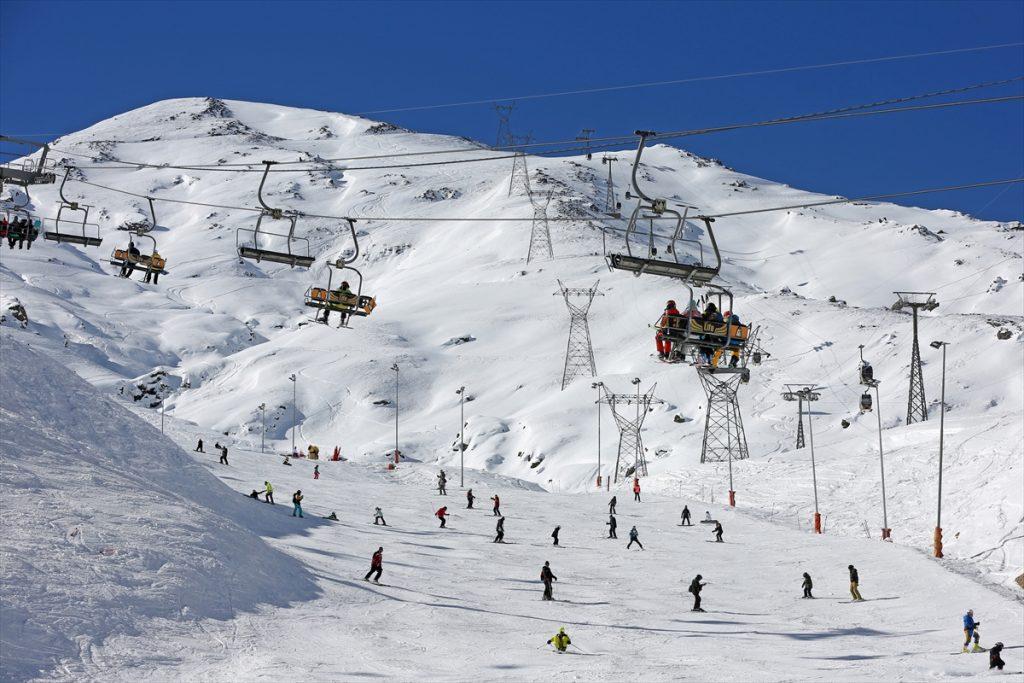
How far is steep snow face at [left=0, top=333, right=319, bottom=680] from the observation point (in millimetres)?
23547

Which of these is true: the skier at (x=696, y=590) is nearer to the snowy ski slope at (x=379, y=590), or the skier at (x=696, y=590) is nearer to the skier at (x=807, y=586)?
the snowy ski slope at (x=379, y=590)

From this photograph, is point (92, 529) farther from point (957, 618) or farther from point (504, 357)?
point (504, 357)

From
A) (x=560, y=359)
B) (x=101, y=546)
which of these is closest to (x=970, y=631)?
(x=101, y=546)

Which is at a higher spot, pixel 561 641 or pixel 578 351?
pixel 578 351

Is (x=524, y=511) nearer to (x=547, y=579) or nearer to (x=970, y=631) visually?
(x=547, y=579)

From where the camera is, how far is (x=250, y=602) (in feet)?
92.3

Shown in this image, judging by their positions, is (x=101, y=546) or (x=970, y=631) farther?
(x=101, y=546)

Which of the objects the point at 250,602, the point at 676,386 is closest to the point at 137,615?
the point at 250,602

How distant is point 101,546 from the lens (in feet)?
93.6

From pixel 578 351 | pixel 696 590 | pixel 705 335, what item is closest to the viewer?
pixel 705 335

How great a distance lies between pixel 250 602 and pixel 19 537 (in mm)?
5888

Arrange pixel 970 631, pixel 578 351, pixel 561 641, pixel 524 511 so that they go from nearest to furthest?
pixel 561 641
pixel 970 631
pixel 524 511
pixel 578 351

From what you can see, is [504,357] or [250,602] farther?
[504,357]

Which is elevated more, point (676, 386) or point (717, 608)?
point (676, 386)
